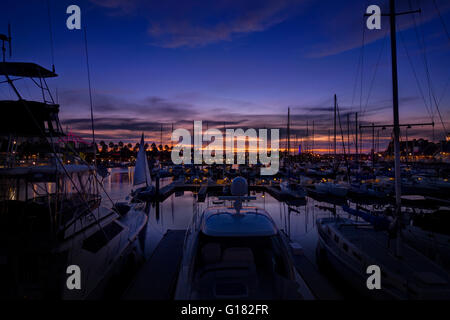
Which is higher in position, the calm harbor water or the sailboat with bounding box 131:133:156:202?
the sailboat with bounding box 131:133:156:202

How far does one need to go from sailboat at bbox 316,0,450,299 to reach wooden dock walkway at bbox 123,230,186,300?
6.66 meters

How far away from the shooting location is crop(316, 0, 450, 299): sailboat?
6.40 metres

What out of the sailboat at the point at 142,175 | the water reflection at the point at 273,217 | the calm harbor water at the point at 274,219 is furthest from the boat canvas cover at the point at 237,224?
the sailboat at the point at 142,175

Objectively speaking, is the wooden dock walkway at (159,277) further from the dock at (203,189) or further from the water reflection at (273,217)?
the dock at (203,189)

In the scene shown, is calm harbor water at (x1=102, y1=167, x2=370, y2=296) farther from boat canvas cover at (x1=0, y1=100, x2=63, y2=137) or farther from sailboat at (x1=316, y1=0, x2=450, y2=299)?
boat canvas cover at (x1=0, y1=100, x2=63, y2=137)

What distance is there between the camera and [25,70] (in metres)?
8.48

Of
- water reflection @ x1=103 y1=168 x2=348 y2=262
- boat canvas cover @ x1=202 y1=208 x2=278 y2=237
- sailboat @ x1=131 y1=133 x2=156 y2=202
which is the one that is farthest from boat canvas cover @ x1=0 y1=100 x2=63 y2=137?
sailboat @ x1=131 y1=133 x2=156 y2=202

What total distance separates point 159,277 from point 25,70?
30.2 ft

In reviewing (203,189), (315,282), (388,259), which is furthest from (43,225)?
(203,189)

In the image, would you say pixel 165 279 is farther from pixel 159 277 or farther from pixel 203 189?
pixel 203 189

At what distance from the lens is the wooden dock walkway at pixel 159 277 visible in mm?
7863

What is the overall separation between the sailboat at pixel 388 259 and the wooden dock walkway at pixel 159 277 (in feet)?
21.8

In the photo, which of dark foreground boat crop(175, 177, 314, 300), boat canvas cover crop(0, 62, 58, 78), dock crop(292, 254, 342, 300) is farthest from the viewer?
boat canvas cover crop(0, 62, 58, 78)
